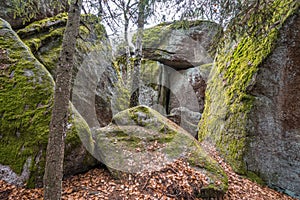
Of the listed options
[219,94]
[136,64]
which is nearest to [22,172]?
[136,64]

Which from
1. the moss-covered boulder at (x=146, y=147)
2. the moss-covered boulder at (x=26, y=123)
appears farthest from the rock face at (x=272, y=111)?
the moss-covered boulder at (x=26, y=123)

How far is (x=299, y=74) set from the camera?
4223mm

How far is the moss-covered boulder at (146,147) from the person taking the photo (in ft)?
12.2

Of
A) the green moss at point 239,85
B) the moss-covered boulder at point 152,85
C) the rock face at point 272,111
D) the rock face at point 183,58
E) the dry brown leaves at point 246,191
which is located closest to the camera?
the dry brown leaves at point 246,191

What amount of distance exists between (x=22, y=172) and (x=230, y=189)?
3701 millimetres

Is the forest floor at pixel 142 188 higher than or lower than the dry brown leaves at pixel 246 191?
higher

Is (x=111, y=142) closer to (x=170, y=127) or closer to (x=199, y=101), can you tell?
(x=170, y=127)

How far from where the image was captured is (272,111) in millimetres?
4414

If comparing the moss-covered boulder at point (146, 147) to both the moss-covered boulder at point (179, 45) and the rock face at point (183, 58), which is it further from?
the moss-covered boulder at point (179, 45)

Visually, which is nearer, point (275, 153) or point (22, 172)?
point (22, 172)

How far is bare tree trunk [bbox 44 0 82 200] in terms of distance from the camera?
2.43 m

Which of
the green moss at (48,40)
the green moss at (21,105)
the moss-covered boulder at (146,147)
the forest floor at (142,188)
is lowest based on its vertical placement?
the forest floor at (142,188)

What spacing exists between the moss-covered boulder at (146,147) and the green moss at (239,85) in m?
1.05

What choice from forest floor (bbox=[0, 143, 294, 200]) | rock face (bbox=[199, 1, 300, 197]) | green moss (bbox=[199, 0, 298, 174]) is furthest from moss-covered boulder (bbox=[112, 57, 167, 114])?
forest floor (bbox=[0, 143, 294, 200])
